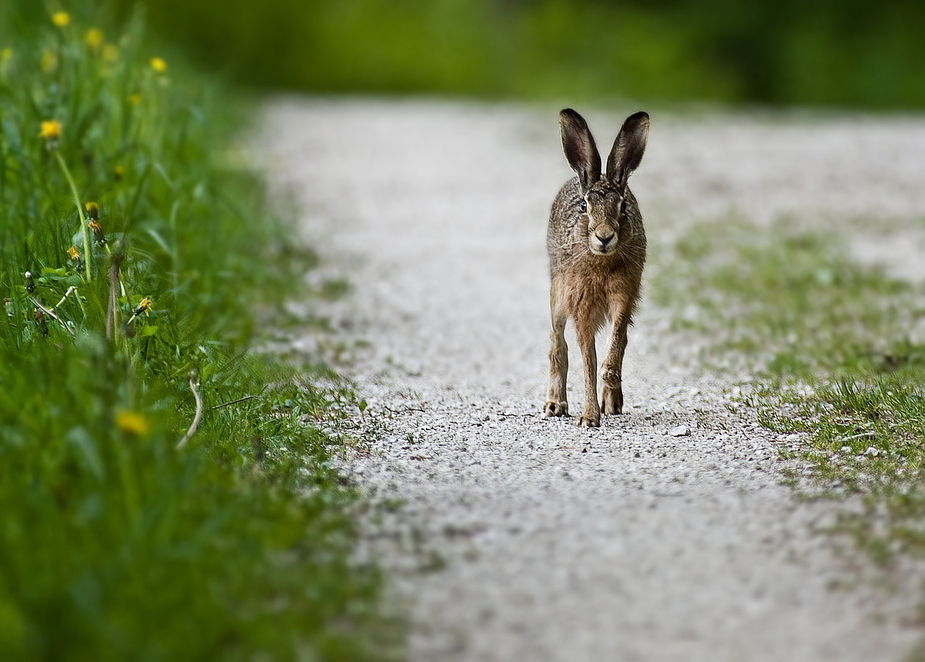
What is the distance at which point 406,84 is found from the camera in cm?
2044

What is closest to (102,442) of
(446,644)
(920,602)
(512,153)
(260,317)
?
(446,644)

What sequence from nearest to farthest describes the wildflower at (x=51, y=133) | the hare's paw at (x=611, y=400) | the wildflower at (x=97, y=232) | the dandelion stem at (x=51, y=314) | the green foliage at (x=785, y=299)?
the dandelion stem at (x=51, y=314) → the wildflower at (x=97, y=232) → the hare's paw at (x=611, y=400) → the wildflower at (x=51, y=133) → the green foliage at (x=785, y=299)

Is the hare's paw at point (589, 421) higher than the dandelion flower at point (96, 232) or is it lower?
lower

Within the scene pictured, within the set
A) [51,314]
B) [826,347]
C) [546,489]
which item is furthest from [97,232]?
[826,347]

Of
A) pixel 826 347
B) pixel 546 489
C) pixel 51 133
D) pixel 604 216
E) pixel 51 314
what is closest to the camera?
pixel 546 489

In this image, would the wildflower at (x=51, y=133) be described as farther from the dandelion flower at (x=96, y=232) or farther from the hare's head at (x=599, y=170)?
the hare's head at (x=599, y=170)

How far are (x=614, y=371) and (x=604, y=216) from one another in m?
0.61

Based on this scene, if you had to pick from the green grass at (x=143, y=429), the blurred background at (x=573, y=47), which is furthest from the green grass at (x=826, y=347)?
the blurred background at (x=573, y=47)

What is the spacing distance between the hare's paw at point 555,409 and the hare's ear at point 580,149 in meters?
0.82

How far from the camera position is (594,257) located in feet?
13.5

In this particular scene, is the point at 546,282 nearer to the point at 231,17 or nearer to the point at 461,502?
the point at 461,502

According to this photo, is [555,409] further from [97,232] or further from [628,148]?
[97,232]

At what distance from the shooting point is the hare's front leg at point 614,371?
13.6 feet

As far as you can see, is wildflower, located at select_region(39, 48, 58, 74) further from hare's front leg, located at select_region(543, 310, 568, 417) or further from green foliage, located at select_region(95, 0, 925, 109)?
green foliage, located at select_region(95, 0, 925, 109)
